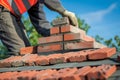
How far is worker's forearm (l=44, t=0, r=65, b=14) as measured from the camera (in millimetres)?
4299

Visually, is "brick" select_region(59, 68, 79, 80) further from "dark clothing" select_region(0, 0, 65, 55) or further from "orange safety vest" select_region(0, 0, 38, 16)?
"orange safety vest" select_region(0, 0, 38, 16)

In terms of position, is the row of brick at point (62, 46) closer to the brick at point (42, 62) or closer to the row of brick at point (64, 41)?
the row of brick at point (64, 41)

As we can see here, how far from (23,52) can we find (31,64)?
2.25 feet

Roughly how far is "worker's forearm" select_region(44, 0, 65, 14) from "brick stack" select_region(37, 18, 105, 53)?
0.48m

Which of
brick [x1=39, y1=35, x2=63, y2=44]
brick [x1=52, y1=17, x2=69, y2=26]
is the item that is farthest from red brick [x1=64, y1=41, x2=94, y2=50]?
brick [x1=52, y1=17, x2=69, y2=26]

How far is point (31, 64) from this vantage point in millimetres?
3176

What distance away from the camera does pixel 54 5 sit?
14.3ft

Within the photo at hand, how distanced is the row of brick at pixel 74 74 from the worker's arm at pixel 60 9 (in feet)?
4.79

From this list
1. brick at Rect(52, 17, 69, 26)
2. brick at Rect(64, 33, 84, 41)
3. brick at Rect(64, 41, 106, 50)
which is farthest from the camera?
brick at Rect(52, 17, 69, 26)

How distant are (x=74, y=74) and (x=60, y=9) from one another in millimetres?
2013

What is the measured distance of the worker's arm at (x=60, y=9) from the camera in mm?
4109

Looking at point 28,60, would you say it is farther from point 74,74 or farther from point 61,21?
point 74,74

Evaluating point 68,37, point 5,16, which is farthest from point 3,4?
point 68,37

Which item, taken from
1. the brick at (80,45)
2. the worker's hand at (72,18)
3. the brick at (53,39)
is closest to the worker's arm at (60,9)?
the worker's hand at (72,18)
